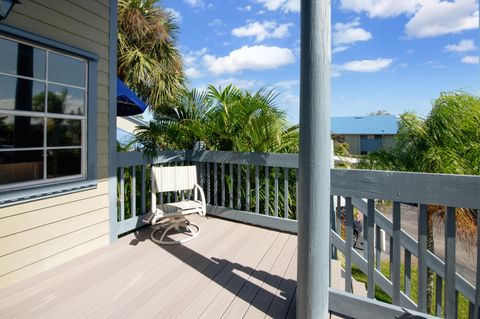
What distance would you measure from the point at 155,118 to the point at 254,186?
205 cm

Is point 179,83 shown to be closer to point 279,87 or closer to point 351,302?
point 279,87

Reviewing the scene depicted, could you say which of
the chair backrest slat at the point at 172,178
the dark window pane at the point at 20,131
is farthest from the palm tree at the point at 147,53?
the dark window pane at the point at 20,131

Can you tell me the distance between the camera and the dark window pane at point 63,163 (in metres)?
2.86

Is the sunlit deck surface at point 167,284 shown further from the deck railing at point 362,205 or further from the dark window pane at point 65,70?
the dark window pane at point 65,70

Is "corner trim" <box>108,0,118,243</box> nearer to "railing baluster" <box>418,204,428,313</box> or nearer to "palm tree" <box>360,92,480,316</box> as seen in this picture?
"railing baluster" <box>418,204,428,313</box>

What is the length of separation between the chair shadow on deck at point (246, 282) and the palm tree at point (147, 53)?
6031 mm

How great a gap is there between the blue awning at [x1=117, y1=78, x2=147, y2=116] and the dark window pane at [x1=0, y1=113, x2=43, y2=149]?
1.12m

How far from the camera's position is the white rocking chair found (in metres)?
3.33

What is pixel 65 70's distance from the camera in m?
2.92

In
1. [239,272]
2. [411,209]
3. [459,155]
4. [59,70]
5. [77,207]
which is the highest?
[59,70]

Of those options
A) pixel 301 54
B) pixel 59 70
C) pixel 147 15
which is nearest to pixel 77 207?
pixel 59 70

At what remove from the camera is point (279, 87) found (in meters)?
4.30

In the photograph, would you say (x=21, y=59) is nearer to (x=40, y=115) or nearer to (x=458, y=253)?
(x=40, y=115)

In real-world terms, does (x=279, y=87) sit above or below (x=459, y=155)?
above
